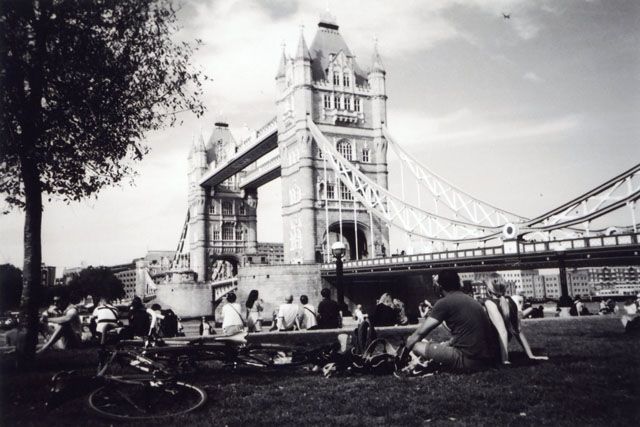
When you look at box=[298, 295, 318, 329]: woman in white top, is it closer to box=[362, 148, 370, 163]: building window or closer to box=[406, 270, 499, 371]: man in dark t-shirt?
box=[406, 270, 499, 371]: man in dark t-shirt

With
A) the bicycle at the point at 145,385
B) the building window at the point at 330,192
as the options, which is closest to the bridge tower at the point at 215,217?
the building window at the point at 330,192

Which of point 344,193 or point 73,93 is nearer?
point 73,93

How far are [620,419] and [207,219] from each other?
6770 cm

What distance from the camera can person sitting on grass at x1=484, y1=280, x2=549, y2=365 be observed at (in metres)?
7.21

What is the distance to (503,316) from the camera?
292 inches

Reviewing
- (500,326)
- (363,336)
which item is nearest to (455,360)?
(500,326)

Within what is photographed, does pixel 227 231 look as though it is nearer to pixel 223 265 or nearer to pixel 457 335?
pixel 223 265

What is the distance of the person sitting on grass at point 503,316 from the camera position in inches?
284

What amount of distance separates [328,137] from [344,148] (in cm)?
166

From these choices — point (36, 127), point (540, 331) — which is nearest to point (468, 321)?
point (540, 331)

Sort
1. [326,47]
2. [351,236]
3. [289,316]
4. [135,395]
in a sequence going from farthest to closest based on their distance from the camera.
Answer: [351,236] → [326,47] → [289,316] → [135,395]

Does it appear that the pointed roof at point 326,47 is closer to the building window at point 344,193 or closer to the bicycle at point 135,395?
the building window at point 344,193

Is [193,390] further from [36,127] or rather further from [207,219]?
[207,219]

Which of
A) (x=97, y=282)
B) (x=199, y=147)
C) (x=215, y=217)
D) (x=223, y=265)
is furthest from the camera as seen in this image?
(x=97, y=282)
